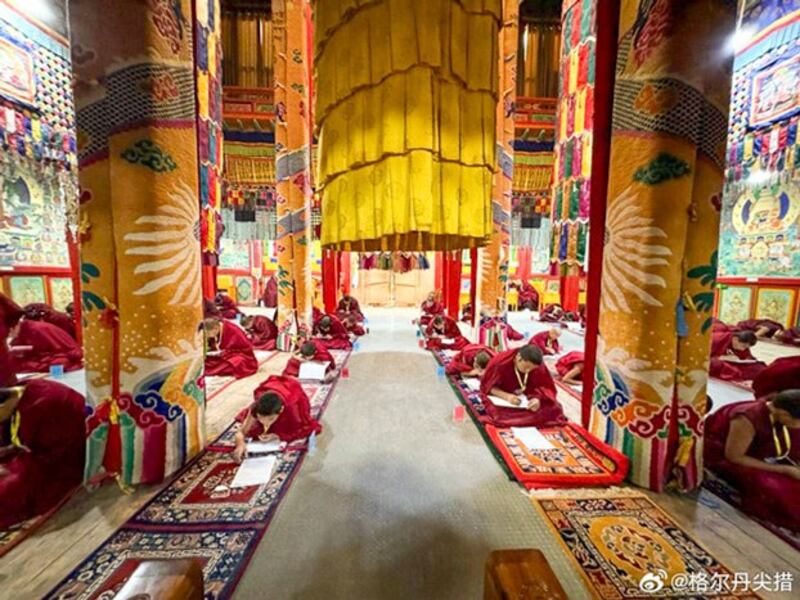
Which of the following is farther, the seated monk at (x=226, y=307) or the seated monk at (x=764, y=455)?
the seated monk at (x=226, y=307)

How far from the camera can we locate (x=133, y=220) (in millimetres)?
1690

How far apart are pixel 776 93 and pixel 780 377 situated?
6.27 m

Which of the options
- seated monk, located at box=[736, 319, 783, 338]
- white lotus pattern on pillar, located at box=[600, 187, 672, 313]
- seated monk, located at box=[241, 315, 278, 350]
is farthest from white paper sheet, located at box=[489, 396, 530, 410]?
seated monk, located at box=[736, 319, 783, 338]

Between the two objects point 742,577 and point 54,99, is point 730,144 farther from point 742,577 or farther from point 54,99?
point 54,99

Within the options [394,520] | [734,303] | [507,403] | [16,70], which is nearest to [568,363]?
[507,403]

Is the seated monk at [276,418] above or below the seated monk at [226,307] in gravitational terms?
below

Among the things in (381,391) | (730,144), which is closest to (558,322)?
(730,144)

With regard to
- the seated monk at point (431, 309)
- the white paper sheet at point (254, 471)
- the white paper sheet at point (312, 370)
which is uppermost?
the seated monk at point (431, 309)

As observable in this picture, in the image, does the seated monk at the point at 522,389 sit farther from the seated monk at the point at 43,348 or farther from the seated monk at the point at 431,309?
the seated monk at the point at 43,348

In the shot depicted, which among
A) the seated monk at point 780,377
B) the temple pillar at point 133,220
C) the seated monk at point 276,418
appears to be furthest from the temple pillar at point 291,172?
the seated monk at point 780,377

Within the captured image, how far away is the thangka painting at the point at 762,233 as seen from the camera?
18.1ft

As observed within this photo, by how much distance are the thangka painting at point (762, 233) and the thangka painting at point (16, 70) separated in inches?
474

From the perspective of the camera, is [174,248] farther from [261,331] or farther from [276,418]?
[261,331]

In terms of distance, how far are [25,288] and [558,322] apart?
33.0ft
